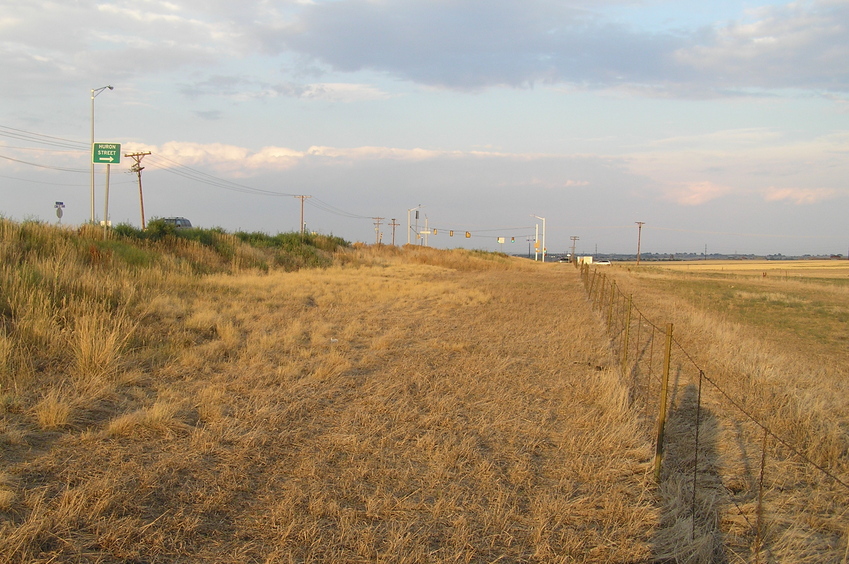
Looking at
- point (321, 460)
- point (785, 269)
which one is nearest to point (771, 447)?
point (321, 460)

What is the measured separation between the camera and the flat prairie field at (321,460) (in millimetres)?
3691

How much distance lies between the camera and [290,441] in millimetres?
5477

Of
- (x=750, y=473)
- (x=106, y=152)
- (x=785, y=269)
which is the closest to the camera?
(x=750, y=473)

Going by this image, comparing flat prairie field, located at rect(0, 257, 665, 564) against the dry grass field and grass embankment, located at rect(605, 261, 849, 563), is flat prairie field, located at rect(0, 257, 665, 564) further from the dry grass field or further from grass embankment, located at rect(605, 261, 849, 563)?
grass embankment, located at rect(605, 261, 849, 563)

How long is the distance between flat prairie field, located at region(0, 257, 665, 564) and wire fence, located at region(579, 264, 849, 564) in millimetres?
368

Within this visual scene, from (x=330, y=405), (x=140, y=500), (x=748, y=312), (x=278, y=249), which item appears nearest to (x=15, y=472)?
(x=140, y=500)

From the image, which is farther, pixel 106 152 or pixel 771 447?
pixel 106 152

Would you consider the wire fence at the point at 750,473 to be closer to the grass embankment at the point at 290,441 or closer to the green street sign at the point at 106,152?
the grass embankment at the point at 290,441

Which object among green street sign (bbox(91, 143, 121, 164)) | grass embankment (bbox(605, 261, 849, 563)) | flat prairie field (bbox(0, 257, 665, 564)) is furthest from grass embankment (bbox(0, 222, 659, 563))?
green street sign (bbox(91, 143, 121, 164))

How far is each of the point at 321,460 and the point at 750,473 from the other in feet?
13.0

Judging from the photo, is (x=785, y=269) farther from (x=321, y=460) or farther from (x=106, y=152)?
(x=321, y=460)

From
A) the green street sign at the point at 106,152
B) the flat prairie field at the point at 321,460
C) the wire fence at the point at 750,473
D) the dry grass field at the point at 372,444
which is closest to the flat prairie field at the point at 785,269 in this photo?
the wire fence at the point at 750,473

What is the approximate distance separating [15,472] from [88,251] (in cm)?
1224

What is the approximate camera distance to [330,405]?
6699 millimetres
